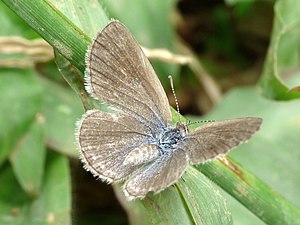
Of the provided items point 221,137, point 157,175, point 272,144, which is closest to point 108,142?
point 157,175

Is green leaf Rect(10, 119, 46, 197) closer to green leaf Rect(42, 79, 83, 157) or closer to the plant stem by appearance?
green leaf Rect(42, 79, 83, 157)

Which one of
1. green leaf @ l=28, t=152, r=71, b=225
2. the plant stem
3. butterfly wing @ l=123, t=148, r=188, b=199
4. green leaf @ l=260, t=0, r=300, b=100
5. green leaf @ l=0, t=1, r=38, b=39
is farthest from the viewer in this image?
green leaf @ l=0, t=1, r=38, b=39

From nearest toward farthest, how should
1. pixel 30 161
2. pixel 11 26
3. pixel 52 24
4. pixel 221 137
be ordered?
1. pixel 221 137
2. pixel 52 24
3. pixel 30 161
4. pixel 11 26

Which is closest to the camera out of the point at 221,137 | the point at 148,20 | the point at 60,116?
the point at 221,137

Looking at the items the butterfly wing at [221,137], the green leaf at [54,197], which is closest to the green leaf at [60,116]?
the green leaf at [54,197]

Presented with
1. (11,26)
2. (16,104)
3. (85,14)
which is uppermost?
(85,14)

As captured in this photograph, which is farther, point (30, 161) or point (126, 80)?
point (30, 161)

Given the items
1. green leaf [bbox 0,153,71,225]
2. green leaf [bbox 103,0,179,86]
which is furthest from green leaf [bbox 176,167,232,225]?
green leaf [bbox 103,0,179,86]

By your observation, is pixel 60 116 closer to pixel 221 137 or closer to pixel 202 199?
pixel 202 199
